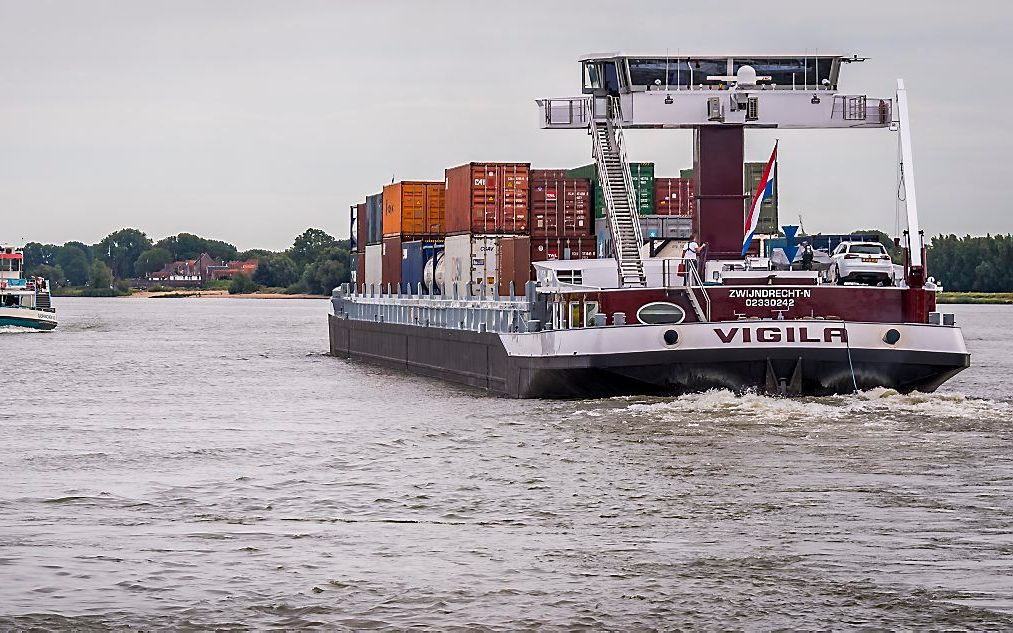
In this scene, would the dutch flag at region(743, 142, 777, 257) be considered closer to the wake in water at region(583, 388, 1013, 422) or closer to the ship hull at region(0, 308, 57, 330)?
the wake in water at region(583, 388, 1013, 422)

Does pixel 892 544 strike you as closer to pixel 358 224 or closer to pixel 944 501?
pixel 944 501

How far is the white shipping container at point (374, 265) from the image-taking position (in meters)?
54.3

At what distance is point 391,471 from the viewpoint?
22.3 m

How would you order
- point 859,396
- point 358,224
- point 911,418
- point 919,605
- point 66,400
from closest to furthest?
point 919,605
point 911,418
point 859,396
point 66,400
point 358,224

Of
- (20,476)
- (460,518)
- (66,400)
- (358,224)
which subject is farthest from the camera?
(358,224)

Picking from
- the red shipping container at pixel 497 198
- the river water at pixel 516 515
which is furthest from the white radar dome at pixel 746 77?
the river water at pixel 516 515

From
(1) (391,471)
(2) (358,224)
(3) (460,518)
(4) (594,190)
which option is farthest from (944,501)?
(2) (358,224)

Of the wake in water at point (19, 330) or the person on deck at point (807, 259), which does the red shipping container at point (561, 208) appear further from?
the wake in water at point (19, 330)

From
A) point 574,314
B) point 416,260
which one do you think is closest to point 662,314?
point 574,314

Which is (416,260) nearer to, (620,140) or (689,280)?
(620,140)

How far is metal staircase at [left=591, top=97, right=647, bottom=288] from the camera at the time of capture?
33188 mm

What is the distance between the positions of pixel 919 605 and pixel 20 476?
45.5 ft

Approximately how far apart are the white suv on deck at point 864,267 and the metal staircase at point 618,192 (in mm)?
4182

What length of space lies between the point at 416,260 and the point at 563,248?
975 cm
